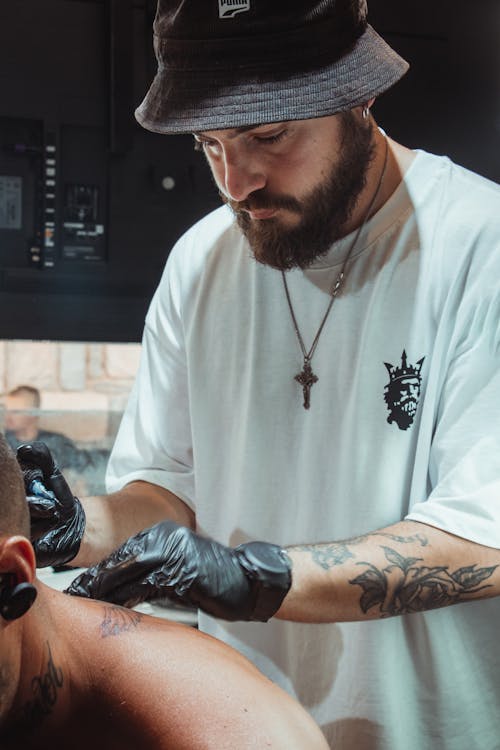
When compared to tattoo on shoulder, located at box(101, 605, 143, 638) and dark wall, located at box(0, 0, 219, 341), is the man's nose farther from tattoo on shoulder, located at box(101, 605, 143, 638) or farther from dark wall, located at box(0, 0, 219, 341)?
dark wall, located at box(0, 0, 219, 341)

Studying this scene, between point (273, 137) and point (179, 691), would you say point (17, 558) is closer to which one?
point (179, 691)

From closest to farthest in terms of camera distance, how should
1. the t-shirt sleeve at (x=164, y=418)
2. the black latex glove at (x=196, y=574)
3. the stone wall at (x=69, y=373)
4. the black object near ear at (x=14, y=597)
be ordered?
the black object near ear at (x=14, y=597), the black latex glove at (x=196, y=574), the t-shirt sleeve at (x=164, y=418), the stone wall at (x=69, y=373)

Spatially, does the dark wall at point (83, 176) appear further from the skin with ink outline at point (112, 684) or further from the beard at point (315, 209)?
the skin with ink outline at point (112, 684)

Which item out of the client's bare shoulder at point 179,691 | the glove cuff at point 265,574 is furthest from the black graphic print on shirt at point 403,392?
the client's bare shoulder at point 179,691

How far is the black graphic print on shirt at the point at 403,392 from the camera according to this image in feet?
5.78

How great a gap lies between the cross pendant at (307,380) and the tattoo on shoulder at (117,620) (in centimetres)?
57

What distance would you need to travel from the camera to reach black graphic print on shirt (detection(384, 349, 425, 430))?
1.76 metres

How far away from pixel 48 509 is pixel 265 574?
0.45m

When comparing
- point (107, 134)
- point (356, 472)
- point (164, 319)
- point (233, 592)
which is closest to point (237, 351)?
point (164, 319)

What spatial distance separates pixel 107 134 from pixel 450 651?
6.00ft

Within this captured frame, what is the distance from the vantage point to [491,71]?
3.17 m

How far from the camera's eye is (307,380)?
1883 millimetres

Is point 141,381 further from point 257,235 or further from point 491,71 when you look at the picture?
point 491,71

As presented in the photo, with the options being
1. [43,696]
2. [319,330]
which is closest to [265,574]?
[43,696]
